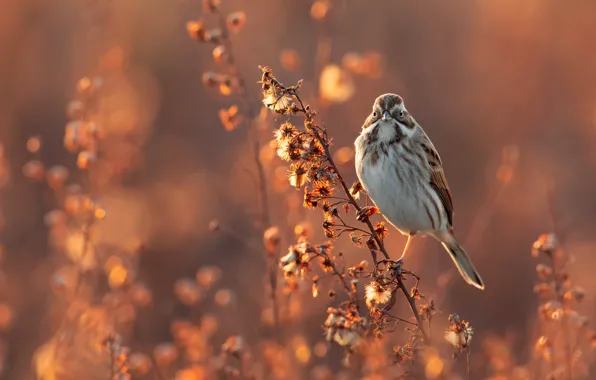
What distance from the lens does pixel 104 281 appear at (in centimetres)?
620

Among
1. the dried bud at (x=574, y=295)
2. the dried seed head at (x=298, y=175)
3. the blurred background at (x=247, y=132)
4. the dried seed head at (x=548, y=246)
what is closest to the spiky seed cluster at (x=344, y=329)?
the dried seed head at (x=298, y=175)

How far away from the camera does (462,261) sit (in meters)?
5.34

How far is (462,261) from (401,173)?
2.76 ft

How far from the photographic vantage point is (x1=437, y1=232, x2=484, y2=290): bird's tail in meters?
5.19

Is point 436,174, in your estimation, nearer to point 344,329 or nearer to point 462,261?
point 462,261

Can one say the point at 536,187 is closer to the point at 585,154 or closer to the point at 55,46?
the point at 585,154

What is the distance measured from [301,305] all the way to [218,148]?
18.3ft

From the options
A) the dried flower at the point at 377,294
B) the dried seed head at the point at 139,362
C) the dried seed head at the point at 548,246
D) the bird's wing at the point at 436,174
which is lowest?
the dried seed head at the point at 139,362

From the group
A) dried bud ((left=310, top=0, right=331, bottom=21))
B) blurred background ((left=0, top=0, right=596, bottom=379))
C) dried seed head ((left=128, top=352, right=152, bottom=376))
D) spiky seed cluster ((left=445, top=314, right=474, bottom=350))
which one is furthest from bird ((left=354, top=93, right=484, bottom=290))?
spiky seed cluster ((left=445, top=314, right=474, bottom=350))

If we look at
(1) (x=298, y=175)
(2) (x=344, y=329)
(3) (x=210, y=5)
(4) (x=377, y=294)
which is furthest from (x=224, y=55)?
(2) (x=344, y=329)

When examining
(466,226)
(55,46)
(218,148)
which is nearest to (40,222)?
(218,148)

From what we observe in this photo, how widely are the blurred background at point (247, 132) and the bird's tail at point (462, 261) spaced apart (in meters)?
0.28

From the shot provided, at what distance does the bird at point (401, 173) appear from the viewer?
4.68m

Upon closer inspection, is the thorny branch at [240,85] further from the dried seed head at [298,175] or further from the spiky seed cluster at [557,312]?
the spiky seed cluster at [557,312]
